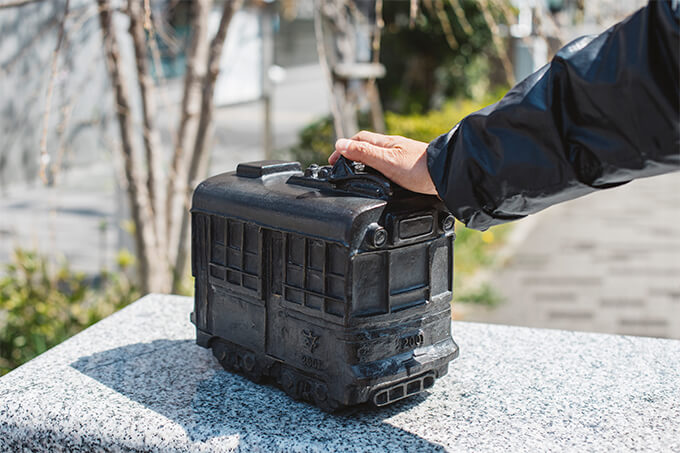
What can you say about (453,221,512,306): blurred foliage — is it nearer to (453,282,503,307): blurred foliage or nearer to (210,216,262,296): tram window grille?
(453,282,503,307): blurred foliage

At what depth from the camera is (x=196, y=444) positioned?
6.11 ft

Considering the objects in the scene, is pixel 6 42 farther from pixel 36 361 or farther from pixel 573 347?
pixel 573 347

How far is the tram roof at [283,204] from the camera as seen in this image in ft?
5.98

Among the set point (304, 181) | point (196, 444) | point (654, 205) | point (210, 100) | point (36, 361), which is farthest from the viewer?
point (654, 205)

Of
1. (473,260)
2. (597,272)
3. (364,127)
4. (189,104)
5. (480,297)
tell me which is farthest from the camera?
(364,127)

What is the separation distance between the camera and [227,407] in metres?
2.04

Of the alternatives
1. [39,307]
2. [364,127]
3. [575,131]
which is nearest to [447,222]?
[575,131]

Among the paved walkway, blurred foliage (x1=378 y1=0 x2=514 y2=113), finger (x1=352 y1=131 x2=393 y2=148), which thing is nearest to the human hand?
finger (x1=352 y1=131 x2=393 y2=148)

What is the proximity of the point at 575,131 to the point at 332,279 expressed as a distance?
0.68 metres

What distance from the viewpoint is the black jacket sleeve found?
1549 mm

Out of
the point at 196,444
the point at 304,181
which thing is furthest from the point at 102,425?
the point at 304,181

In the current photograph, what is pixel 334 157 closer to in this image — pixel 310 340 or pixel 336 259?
pixel 336 259

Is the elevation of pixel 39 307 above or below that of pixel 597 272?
above

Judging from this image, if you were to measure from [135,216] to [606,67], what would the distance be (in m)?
2.66
